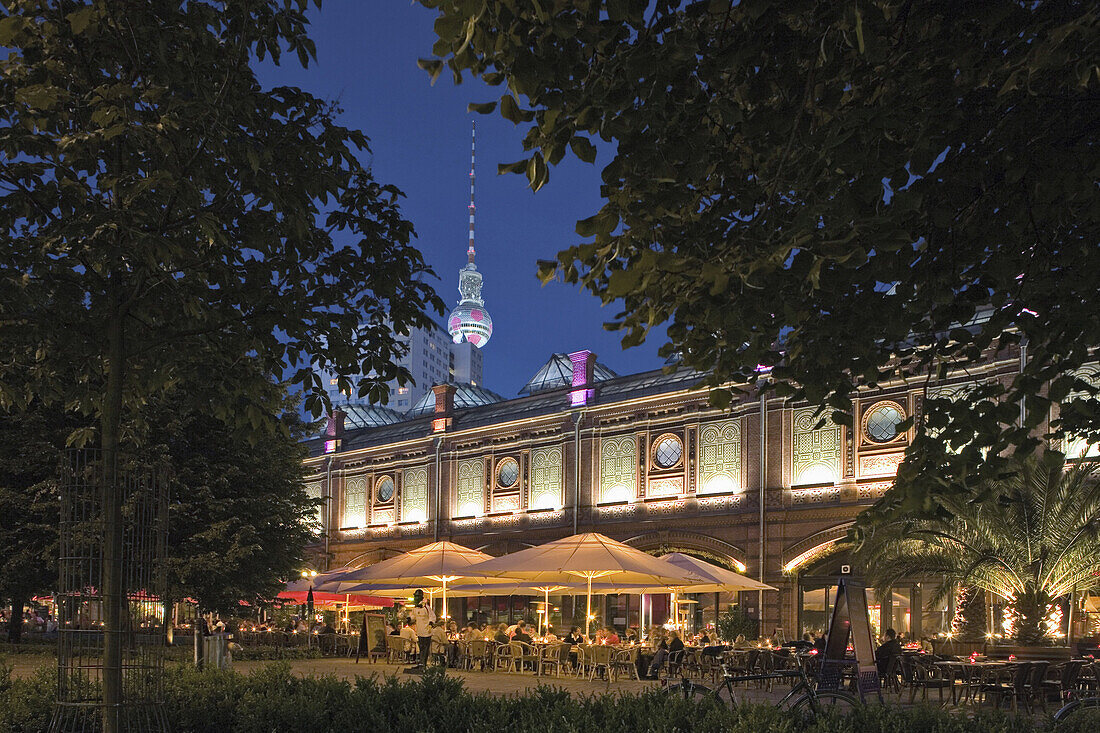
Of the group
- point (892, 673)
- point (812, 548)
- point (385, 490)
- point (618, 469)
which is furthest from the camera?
point (385, 490)

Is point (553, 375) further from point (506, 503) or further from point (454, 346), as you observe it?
point (454, 346)

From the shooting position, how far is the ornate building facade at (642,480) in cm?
2975

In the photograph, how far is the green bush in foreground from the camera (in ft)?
23.3

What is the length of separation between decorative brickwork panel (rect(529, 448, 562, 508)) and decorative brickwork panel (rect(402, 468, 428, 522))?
5.90m

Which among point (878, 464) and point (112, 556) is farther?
point (878, 464)

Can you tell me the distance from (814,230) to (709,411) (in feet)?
89.8

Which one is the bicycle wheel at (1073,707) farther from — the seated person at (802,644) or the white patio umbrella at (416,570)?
the white patio umbrella at (416,570)

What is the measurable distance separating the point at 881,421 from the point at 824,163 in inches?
990

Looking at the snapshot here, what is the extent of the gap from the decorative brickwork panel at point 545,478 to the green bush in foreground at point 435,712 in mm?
26678

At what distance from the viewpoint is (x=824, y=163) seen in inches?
219

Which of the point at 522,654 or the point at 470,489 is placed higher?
the point at 470,489

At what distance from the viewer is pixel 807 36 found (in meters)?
5.71

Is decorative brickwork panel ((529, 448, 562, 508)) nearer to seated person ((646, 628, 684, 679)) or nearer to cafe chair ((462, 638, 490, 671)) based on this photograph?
cafe chair ((462, 638, 490, 671))

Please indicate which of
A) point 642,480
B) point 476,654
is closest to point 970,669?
point 476,654
